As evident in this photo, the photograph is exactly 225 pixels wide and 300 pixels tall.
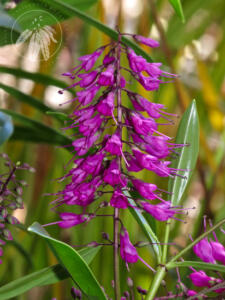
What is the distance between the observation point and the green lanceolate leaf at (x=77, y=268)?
280 mm

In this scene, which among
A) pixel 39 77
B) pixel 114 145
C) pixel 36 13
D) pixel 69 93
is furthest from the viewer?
pixel 69 93

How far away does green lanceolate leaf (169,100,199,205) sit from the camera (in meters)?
0.36

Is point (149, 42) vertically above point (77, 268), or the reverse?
point (149, 42)

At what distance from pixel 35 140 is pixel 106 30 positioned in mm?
171

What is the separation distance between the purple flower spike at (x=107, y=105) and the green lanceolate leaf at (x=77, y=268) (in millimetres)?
76

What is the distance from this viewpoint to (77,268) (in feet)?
0.97

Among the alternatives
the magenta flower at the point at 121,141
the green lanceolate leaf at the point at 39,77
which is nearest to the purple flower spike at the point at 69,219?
the magenta flower at the point at 121,141

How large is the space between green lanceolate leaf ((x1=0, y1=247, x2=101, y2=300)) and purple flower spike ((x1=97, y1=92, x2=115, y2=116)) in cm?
9

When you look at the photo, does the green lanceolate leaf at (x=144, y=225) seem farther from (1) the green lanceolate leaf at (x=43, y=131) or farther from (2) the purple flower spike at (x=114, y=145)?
(1) the green lanceolate leaf at (x=43, y=131)

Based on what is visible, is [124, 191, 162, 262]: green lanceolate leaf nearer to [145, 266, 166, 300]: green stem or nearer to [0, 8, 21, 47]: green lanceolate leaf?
[145, 266, 166, 300]: green stem

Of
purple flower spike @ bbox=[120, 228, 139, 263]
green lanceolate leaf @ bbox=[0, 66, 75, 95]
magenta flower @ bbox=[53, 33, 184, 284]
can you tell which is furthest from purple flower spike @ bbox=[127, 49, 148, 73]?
green lanceolate leaf @ bbox=[0, 66, 75, 95]

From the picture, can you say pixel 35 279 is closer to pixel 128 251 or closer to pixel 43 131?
pixel 128 251

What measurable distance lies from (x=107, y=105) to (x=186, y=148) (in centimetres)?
10

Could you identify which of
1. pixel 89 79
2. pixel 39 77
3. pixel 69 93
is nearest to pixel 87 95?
pixel 89 79
